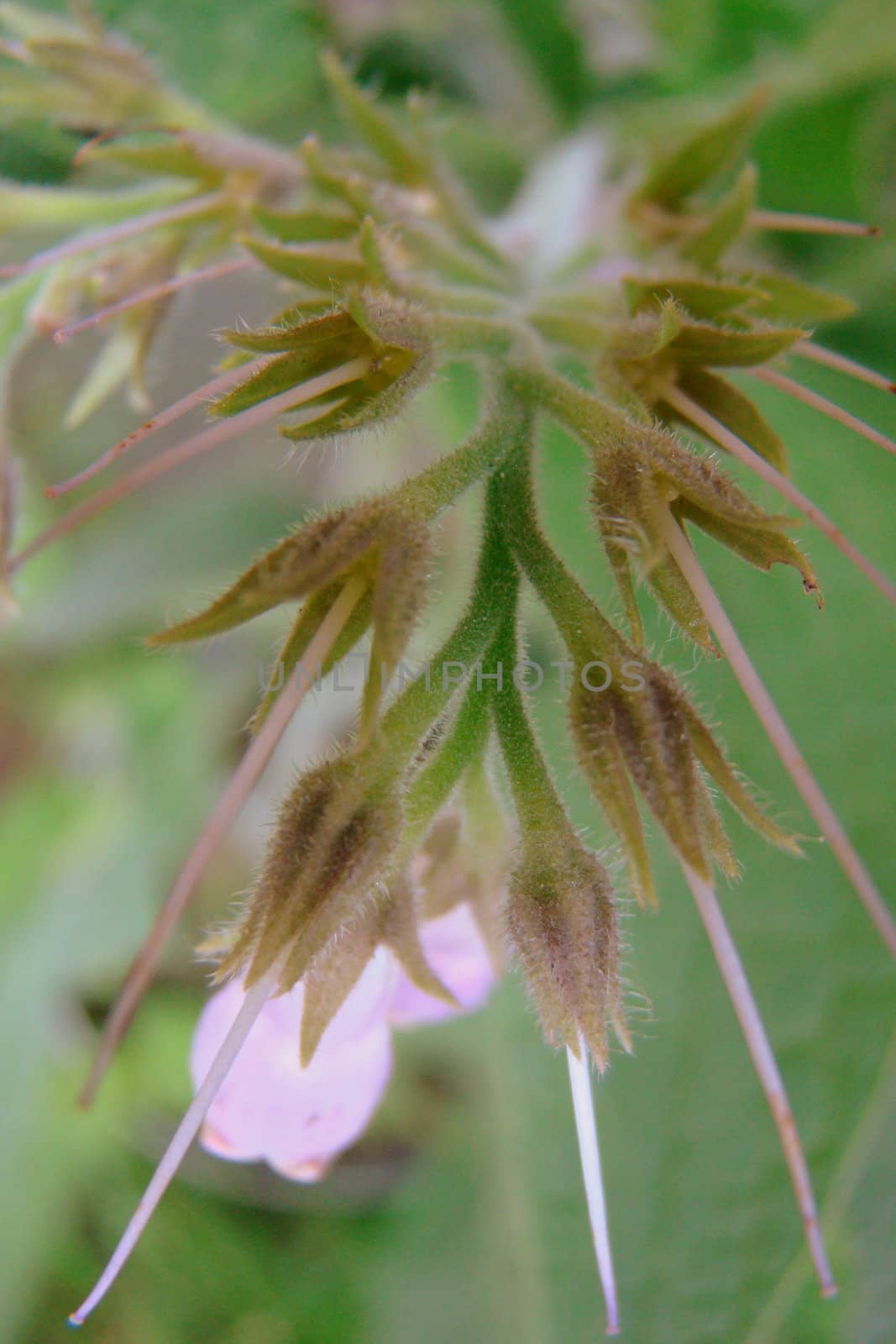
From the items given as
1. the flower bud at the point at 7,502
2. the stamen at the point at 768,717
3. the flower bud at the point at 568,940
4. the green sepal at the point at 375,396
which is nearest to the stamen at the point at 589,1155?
the flower bud at the point at 568,940

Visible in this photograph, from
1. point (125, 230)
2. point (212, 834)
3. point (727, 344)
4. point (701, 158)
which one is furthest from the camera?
point (701, 158)

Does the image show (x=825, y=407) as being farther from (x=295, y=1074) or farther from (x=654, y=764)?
(x=295, y=1074)

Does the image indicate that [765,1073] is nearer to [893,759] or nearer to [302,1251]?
[893,759]

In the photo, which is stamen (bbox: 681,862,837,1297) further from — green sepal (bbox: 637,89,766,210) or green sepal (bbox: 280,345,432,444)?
green sepal (bbox: 637,89,766,210)

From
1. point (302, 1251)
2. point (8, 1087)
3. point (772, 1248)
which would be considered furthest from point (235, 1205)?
point (772, 1248)

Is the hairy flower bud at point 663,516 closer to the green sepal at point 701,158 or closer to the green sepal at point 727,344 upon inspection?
the green sepal at point 727,344

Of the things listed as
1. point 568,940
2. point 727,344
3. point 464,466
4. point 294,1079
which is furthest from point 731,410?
point 294,1079
